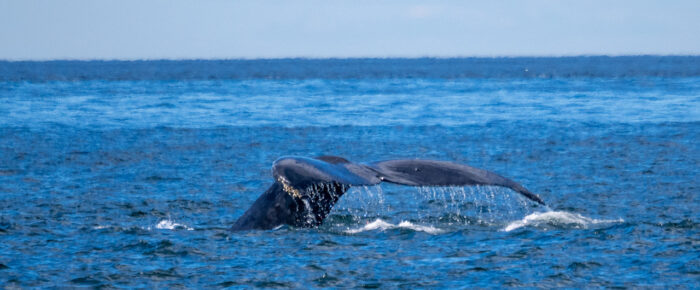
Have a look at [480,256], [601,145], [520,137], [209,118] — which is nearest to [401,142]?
[520,137]

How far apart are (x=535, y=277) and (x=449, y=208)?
18.1 ft

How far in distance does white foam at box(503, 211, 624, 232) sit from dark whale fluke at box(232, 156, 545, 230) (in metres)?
3.61

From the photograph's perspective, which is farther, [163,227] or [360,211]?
[360,211]

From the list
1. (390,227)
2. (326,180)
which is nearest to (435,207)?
(390,227)

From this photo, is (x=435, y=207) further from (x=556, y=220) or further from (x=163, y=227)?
(x=163, y=227)

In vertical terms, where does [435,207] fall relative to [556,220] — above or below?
below

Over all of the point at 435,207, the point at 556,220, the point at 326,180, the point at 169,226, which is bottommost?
the point at 435,207

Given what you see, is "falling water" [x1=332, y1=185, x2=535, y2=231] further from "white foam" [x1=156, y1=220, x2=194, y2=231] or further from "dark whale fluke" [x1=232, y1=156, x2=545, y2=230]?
"dark whale fluke" [x1=232, y1=156, x2=545, y2=230]

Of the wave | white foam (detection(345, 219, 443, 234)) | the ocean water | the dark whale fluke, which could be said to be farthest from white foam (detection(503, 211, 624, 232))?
the wave

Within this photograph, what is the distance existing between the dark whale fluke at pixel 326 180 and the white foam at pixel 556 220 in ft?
11.9

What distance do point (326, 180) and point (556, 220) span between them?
6101 mm

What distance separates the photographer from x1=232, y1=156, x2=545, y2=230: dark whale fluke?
31.8 ft

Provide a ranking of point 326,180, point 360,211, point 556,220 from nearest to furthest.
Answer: point 326,180 → point 556,220 → point 360,211

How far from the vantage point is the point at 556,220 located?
14773 millimetres
